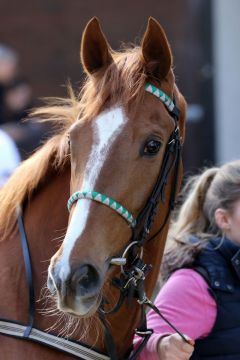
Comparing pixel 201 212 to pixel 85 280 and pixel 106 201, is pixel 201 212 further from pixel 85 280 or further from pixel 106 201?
pixel 85 280

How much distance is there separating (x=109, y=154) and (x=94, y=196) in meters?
0.13

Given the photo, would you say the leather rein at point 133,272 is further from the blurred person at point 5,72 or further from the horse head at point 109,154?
the blurred person at point 5,72

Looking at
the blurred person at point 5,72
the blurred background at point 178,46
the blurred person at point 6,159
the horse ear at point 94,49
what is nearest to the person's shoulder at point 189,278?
the horse ear at point 94,49

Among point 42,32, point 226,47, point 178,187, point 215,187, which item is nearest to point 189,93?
point 226,47

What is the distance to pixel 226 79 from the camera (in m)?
6.63

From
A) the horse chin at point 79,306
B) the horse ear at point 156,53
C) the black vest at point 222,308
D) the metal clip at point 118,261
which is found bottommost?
the black vest at point 222,308

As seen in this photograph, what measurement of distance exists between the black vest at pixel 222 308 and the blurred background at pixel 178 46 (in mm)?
3782

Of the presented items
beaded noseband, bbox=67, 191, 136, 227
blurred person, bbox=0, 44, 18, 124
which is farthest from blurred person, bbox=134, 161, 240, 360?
blurred person, bbox=0, 44, 18, 124

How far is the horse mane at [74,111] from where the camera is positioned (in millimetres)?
2332

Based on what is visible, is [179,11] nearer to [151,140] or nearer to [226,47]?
[226,47]

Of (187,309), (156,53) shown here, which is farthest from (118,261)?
(156,53)

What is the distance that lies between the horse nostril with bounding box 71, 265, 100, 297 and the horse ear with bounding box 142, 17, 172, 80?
0.67 metres

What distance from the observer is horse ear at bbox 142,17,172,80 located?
237 centimetres

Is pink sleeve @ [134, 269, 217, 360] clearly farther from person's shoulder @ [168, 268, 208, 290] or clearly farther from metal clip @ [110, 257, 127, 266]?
metal clip @ [110, 257, 127, 266]
